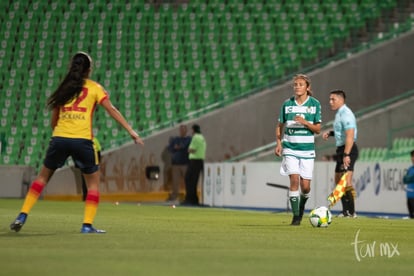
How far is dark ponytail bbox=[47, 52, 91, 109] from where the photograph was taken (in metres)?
12.2

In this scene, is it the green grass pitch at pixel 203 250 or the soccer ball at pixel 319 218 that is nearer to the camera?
the green grass pitch at pixel 203 250

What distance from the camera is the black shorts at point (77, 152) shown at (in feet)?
40.2

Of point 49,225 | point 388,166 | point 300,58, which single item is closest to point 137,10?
point 300,58

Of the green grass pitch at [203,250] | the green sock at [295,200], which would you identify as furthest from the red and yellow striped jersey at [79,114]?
the green sock at [295,200]

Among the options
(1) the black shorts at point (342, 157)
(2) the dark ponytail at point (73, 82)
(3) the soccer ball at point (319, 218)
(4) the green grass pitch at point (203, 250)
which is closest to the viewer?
(4) the green grass pitch at point (203, 250)

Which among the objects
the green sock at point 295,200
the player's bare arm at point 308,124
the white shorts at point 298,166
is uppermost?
the player's bare arm at point 308,124

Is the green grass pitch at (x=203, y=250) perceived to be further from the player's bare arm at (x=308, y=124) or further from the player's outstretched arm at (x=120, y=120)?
the player's bare arm at (x=308, y=124)

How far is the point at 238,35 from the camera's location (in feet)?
123

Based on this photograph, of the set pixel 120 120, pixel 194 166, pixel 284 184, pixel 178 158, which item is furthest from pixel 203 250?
pixel 178 158

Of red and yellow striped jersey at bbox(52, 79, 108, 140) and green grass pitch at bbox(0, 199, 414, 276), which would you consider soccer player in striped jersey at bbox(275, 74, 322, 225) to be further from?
red and yellow striped jersey at bbox(52, 79, 108, 140)

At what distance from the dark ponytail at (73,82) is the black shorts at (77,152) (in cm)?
44

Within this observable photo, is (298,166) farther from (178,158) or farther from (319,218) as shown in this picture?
(178,158)

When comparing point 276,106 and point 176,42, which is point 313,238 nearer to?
point 276,106

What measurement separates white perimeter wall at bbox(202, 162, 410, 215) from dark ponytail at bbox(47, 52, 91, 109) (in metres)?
14.4
